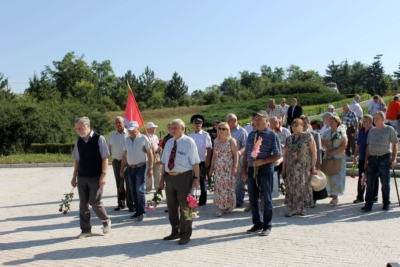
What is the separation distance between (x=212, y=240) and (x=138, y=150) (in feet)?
7.26

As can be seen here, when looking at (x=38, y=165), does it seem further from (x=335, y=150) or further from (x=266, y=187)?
(x=266, y=187)

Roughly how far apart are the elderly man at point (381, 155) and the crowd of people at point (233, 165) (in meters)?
0.02

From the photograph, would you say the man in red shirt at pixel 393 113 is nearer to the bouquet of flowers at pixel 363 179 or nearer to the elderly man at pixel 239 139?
the bouquet of flowers at pixel 363 179

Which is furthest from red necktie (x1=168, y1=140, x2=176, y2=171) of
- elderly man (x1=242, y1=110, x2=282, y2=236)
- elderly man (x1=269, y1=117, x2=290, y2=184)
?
elderly man (x1=269, y1=117, x2=290, y2=184)

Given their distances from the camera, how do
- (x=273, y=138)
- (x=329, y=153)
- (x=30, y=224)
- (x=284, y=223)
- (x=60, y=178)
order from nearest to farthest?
(x=273, y=138)
(x=284, y=223)
(x=30, y=224)
(x=329, y=153)
(x=60, y=178)

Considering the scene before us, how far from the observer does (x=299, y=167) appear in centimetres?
786

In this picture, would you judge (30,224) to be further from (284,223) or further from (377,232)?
(377,232)

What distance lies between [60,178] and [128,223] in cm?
730

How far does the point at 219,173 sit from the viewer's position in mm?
8148

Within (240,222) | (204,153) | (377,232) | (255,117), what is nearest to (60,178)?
(204,153)

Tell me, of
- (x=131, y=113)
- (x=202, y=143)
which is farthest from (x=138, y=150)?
(x=131, y=113)

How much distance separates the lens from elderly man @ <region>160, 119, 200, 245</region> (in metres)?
6.27

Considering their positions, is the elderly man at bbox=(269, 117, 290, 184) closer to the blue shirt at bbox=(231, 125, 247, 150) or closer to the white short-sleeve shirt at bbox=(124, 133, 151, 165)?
the blue shirt at bbox=(231, 125, 247, 150)

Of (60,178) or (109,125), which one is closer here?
(60,178)
